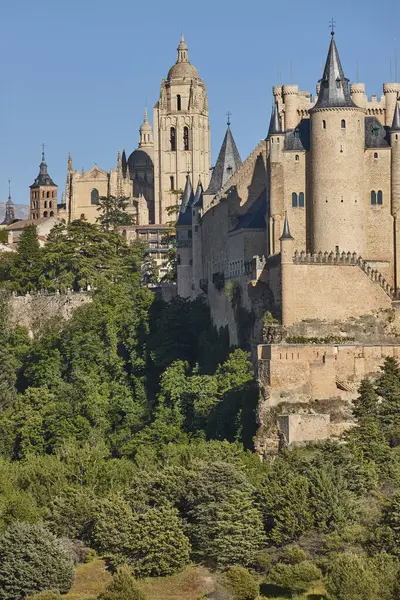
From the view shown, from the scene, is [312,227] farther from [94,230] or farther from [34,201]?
[34,201]

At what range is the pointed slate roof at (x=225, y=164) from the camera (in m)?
102

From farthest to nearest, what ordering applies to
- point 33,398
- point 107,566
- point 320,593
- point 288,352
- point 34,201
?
point 34,201
point 33,398
point 288,352
point 107,566
point 320,593

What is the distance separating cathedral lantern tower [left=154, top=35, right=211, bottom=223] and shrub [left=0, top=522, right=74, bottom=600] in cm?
8137

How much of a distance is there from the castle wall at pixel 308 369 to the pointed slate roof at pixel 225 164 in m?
22.3

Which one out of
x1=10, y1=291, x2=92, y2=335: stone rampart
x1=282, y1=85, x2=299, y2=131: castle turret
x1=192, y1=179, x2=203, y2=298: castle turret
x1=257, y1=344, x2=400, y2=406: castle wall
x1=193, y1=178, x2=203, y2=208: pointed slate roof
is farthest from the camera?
x1=10, y1=291, x2=92, y2=335: stone rampart

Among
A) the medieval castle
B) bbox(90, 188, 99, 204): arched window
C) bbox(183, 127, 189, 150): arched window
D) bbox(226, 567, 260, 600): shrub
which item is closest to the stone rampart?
the medieval castle

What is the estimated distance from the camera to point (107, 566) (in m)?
71.6

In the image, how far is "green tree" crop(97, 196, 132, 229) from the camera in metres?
142

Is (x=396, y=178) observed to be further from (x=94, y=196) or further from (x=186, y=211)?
(x=94, y=196)

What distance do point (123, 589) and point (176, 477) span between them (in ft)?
27.4

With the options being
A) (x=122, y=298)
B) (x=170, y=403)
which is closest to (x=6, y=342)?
(x=122, y=298)

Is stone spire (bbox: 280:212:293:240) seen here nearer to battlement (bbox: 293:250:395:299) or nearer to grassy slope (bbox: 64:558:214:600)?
battlement (bbox: 293:250:395:299)

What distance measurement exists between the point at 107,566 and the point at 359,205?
22294 mm

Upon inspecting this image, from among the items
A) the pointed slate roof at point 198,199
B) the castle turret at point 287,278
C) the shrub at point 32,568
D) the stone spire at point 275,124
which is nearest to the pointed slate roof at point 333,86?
the stone spire at point 275,124
